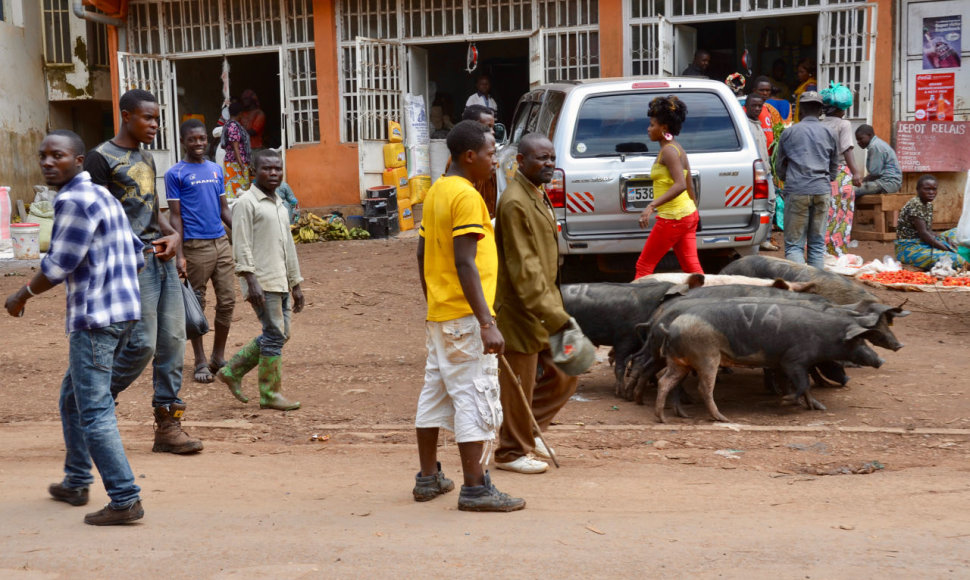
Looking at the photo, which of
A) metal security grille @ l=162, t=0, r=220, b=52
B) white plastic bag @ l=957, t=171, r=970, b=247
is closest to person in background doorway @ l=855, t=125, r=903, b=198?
white plastic bag @ l=957, t=171, r=970, b=247

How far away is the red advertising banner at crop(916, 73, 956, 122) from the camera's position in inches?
528

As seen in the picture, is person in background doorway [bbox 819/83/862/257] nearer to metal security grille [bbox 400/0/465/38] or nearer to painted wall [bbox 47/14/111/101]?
metal security grille [bbox 400/0/465/38]

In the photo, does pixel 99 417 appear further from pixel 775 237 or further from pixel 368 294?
pixel 775 237

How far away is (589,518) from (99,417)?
212cm

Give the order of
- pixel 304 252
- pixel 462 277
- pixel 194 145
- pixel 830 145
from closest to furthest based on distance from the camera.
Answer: pixel 462 277
pixel 194 145
pixel 830 145
pixel 304 252

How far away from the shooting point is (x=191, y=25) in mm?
16328

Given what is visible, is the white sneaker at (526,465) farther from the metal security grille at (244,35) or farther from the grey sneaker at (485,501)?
the metal security grille at (244,35)

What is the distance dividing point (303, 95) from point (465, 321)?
12181mm

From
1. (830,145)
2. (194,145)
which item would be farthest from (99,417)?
(830,145)

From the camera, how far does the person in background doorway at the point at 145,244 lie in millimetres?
4992

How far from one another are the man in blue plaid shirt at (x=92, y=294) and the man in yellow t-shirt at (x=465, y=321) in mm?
1309

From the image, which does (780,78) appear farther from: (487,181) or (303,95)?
(487,181)

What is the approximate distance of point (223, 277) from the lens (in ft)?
24.7

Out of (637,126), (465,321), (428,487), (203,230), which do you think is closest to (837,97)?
(637,126)
